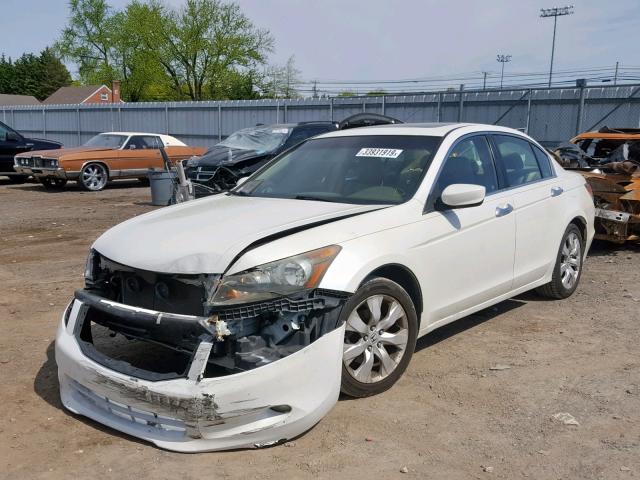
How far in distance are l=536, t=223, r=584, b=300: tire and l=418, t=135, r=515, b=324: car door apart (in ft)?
3.42

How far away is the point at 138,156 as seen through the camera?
16.9 m

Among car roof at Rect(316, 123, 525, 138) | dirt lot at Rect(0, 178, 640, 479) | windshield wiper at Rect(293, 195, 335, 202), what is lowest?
dirt lot at Rect(0, 178, 640, 479)

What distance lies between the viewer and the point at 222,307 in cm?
319

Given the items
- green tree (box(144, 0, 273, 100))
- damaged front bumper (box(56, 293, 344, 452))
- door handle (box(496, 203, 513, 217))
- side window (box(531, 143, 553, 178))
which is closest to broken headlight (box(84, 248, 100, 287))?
damaged front bumper (box(56, 293, 344, 452))

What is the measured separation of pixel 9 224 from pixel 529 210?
9.05 meters

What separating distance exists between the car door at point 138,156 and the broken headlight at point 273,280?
14399 millimetres

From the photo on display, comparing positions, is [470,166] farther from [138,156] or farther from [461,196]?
[138,156]

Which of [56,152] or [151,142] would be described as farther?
[151,142]

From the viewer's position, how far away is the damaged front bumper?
307 cm

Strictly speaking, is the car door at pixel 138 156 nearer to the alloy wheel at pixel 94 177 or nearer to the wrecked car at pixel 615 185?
the alloy wheel at pixel 94 177

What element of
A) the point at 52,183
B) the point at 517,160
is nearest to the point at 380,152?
the point at 517,160

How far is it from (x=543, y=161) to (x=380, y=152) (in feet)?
6.34

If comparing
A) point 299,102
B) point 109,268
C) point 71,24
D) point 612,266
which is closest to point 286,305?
point 109,268

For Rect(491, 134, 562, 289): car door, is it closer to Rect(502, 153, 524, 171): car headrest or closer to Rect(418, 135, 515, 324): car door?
Rect(502, 153, 524, 171): car headrest
